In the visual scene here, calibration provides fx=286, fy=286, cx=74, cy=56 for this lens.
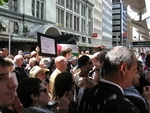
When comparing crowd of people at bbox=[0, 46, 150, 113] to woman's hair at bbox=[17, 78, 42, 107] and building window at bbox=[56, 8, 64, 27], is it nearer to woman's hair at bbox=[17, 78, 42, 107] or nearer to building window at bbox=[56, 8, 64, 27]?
woman's hair at bbox=[17, 78, 42, 107]

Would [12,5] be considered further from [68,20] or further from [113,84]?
[113,84]

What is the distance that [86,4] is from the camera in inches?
2923

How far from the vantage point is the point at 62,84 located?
11.6 ft

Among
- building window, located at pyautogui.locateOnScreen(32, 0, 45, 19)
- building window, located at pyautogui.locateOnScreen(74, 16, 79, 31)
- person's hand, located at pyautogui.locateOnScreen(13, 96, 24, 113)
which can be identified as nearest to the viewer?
person's hand, located at pyautogui.locateOnScreen(13, 96, 24, 113)

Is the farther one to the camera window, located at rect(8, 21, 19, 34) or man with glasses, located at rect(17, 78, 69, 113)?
window, located at rect(8, 21, 19, 34)

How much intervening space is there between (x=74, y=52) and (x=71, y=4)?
2122 inches

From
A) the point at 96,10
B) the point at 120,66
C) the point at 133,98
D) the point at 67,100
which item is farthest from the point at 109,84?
the point at 96,10

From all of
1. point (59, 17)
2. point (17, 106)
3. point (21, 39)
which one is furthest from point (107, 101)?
point (59, 17)

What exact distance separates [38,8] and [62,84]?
41870 mm

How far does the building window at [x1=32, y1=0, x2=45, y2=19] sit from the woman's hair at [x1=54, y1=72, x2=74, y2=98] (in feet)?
130

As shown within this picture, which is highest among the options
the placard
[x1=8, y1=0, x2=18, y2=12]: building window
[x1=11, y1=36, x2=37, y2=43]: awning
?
[x1=8, y1=0, x2=18, y2=12]: building window

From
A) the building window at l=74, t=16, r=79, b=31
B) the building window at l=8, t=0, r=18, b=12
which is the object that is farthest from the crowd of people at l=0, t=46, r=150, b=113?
the building window at l=74, t=16, r=79, b=31

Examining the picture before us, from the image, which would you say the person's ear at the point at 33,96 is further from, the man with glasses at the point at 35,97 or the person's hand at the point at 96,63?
the person's hand at the point at 96,63

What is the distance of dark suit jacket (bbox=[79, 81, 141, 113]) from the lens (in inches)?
87.3
